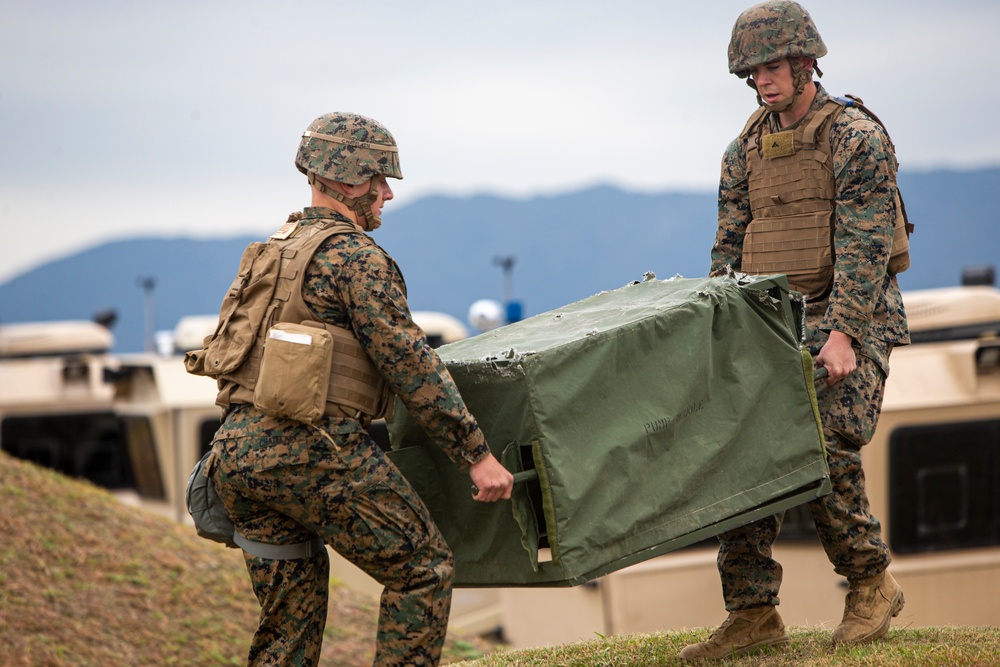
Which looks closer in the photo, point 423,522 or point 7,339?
point 423,522

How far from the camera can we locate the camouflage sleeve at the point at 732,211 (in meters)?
5.42

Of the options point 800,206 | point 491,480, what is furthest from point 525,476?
point 800,206

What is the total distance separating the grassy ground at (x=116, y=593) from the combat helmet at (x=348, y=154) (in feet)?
13.7

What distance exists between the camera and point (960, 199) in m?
56.0

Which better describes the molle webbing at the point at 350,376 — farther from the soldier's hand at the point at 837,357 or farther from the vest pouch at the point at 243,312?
the soldier's hand at the point at 837,357

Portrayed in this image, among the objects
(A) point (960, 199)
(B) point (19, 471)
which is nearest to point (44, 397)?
(B) point (19, 471)

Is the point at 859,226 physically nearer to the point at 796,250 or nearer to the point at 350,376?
the point at 796,250

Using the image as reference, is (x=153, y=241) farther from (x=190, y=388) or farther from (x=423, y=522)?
(x=423, y=522)

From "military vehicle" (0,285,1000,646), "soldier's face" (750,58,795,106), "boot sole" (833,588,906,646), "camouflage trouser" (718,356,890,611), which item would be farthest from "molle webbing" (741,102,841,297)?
"military vehicle" (0,285,1000,646)

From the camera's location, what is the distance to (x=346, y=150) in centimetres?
442

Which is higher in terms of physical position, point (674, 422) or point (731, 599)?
point (674, 422)

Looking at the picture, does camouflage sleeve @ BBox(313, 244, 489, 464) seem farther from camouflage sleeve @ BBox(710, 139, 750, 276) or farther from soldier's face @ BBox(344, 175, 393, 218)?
camouflage sleeve @ BBox(710, 139, 750, 276)

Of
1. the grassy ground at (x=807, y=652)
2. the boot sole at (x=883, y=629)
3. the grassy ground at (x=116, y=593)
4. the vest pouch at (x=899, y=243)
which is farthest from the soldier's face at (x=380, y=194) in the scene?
the grassy ground at (x=116, y=593)

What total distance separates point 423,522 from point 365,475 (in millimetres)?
278
